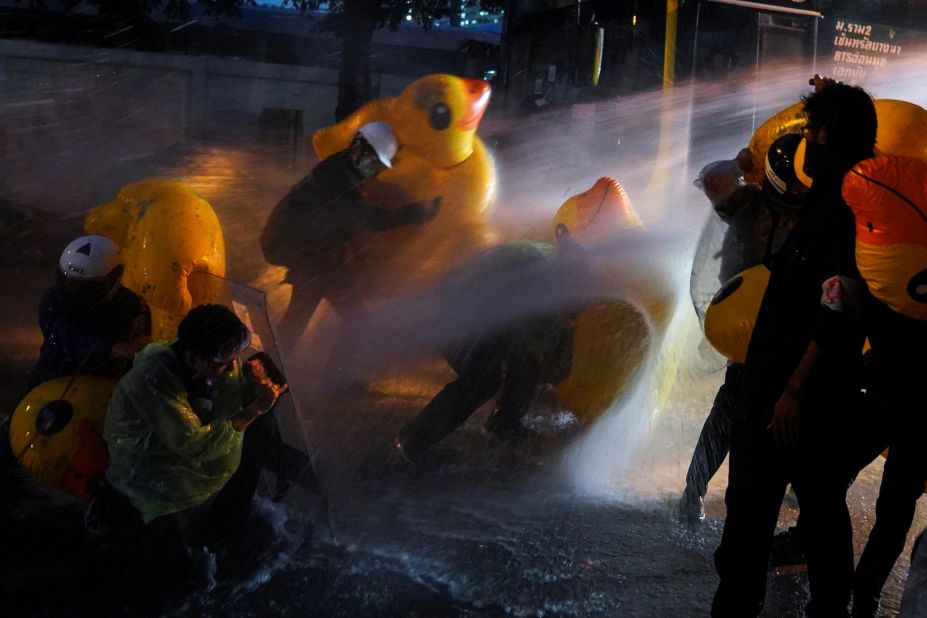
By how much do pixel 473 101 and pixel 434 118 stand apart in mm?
307

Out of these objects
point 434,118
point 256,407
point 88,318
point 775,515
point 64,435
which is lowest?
point 64,435

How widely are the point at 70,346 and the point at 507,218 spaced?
3.66 meters

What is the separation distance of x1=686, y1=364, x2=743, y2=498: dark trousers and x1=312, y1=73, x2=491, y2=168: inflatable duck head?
2.56 meters

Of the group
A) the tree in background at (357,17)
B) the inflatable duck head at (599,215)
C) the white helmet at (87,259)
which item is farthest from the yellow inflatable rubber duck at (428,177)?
the tree in background at (357,17)

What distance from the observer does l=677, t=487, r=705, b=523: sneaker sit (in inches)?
164

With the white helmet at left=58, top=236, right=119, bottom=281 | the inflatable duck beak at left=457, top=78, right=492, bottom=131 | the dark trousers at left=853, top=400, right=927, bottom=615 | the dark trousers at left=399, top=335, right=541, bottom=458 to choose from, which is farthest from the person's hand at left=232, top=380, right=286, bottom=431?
the inflatable duck beak at left=457, top=78, right=492, bottom=131

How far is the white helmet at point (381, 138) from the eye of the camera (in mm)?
5488

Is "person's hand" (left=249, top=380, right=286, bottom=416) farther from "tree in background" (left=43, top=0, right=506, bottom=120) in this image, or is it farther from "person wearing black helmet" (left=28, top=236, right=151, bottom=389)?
"tree in background" (left=43, top=0, right=506, bottom=120)

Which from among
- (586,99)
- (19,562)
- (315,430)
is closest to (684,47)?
(586,99)

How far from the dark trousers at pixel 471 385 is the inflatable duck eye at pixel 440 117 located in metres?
1.57

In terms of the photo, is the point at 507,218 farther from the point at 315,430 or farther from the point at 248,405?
the point at 248,405

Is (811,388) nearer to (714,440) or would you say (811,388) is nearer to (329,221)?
(714,440)

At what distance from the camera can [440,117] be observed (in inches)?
220

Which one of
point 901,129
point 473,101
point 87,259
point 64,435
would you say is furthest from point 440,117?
point 64,435
